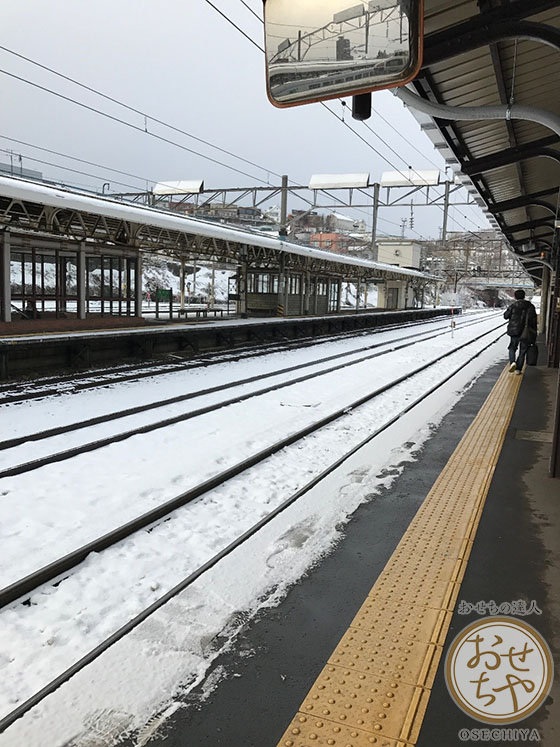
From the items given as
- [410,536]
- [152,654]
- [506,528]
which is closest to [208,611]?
[152,654]

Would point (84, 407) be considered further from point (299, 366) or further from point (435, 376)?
point (435, 376)

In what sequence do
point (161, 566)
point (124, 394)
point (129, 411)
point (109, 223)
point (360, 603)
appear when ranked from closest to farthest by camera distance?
point (360, 603), point (161, 566), point (129, 411), point (124, 394), point (109, 223)

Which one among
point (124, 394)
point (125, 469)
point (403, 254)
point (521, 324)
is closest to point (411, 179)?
point (521, 324)

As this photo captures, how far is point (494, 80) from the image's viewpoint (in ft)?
18.9

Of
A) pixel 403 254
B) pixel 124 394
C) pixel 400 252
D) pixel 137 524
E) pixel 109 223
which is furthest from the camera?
pixel 400 252

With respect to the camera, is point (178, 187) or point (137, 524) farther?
point (178, 187)

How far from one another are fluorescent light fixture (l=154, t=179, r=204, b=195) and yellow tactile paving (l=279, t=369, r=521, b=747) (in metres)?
27.4

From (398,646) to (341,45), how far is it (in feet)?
9.32

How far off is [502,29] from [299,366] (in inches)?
418

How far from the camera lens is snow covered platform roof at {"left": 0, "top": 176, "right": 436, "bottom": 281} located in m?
11.5

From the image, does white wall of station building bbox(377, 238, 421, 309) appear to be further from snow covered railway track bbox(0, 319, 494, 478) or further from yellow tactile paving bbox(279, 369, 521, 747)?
yellow tactile paving bbox(279, 369, 521, 747)

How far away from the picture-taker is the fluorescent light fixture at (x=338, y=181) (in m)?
28.3

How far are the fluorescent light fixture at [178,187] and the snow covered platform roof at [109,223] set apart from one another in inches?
312

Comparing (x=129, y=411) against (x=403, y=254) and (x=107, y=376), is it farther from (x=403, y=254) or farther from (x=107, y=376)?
(x=403, y=254)
